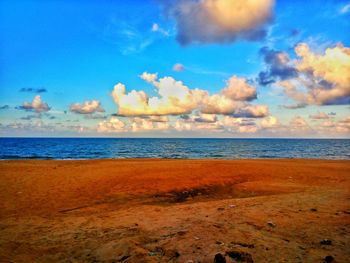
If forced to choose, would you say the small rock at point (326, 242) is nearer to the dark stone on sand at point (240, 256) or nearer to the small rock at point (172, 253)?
the dark stone on sand at point (240, 256)

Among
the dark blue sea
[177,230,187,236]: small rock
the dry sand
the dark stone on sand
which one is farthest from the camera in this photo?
the dark blue sea

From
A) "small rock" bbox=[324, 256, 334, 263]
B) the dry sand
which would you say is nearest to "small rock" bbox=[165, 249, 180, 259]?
the dry sand

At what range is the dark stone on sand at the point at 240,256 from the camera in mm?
5906

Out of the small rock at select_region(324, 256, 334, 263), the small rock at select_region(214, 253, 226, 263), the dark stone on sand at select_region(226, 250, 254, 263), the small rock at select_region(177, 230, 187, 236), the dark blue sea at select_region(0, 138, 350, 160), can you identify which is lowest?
the dark blue sea at select_region(0, 138, 350, 160)

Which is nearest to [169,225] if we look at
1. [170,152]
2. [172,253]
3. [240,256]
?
[172,253]

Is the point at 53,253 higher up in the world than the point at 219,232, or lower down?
lower down

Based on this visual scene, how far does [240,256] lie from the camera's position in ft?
19.7

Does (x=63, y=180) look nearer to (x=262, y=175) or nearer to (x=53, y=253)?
(x=53, y=253)

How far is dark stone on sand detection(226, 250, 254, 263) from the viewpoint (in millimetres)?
5906

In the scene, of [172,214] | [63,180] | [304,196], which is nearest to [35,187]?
[63,180]

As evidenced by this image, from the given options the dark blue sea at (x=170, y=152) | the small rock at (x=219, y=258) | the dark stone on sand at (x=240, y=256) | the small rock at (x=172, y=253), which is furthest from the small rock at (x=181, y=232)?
the dark blue sea at (x=170, y=152)

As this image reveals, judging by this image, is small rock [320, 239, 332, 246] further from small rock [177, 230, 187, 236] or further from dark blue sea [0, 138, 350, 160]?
dark blue sea [0, 138, 350, 160]

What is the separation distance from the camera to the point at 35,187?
17391 millimetres

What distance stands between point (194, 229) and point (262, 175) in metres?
15.5
